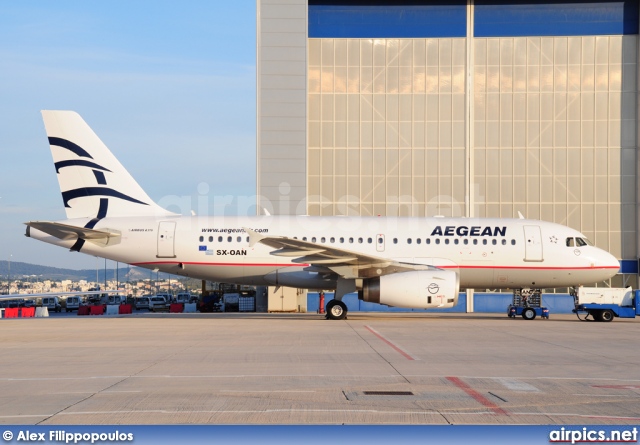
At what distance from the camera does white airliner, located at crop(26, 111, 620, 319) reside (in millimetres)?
29016

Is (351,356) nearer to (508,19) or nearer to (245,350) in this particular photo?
(245,350)

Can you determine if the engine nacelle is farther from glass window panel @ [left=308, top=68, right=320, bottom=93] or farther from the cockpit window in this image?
glass window panel @ [left=308, top=68, right=320, bottom=93]

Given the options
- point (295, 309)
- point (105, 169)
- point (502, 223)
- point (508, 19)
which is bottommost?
point (295, 309)

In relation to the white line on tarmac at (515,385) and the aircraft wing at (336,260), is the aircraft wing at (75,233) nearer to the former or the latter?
Answer: the aircraft wing at (336,260)

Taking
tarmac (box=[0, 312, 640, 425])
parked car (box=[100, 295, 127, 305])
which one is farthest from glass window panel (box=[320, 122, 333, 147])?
parked car (box=[100, 295, 127, 305])

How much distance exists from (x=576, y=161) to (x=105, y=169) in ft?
82.0

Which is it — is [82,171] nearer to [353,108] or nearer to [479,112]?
[353,108]

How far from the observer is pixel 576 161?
43344mm

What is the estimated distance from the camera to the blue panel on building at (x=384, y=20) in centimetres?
4322

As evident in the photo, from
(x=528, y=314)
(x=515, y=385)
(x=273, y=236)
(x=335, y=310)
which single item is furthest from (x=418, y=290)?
(x=515, y=385)

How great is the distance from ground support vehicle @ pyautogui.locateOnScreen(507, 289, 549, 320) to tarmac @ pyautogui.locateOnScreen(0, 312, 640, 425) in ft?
34.9

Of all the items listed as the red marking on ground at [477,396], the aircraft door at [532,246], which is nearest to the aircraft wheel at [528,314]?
the aircraft door at [532,246]

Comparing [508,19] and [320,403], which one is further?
[508,19]

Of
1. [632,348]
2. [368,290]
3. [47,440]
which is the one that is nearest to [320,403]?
[47,440]
